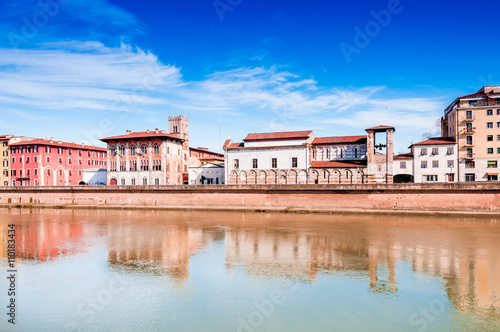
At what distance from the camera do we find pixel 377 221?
105ft

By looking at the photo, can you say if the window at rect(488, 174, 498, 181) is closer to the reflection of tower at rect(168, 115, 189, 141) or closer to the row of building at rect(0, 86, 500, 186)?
the row of building at rect(0, 86, 500, 186)

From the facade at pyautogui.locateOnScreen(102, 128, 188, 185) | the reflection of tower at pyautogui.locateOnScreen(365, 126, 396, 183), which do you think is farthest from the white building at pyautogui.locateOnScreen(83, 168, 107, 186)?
the reflection of tower at pyautogui.locateOnScreen(365, 126, 396, 183)

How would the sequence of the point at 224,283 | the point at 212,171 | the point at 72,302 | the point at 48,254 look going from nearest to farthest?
the point at 72,302, the point at 224,283, the point at 48,254, the point at 212,171

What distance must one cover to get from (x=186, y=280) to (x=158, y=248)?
23.1ft

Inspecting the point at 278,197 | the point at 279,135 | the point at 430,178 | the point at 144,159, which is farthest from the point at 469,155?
the point at 144,159

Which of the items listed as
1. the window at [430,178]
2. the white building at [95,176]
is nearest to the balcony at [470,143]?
the window at [430,178]

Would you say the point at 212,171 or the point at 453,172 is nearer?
the point at 453,172

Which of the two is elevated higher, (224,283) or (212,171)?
(212,171)

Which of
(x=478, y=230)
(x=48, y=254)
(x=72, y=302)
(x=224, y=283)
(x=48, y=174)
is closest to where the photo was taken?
(x=72, y=302)

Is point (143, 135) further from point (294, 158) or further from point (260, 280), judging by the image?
point (260, 280)

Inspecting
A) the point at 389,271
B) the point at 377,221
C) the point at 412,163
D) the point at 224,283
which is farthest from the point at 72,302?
the point at 412,163

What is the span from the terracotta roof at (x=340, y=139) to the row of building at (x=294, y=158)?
13 centimetres

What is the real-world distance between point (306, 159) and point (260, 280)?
33388 millimetres

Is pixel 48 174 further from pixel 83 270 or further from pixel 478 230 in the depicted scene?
pixel 478 230
